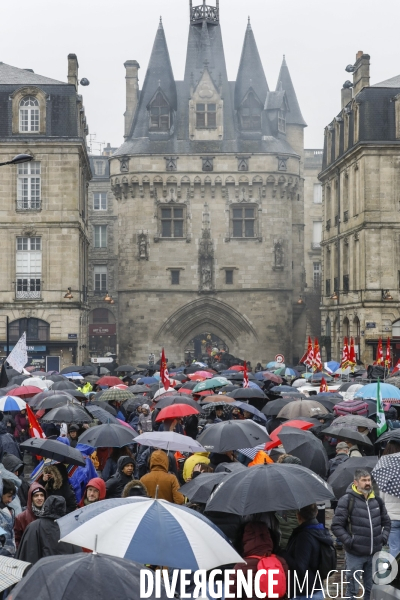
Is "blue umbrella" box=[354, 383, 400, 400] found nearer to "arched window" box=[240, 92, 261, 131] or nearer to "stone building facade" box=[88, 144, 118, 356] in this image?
"arched window" box=[240, 92, 261, 131]

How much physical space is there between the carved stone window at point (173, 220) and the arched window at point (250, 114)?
204 inches

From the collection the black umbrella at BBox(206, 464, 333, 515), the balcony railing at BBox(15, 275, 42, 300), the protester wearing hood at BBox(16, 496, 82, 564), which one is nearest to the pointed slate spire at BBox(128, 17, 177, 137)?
the balcony railing at BBox(15, 275, 42, 300)

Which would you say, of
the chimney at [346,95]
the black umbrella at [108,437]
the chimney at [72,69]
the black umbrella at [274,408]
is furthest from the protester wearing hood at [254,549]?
the chimney at [346,95]

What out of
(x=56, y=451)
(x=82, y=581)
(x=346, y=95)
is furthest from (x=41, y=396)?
(x=346, y=95)

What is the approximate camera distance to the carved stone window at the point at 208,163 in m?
A: 50.0

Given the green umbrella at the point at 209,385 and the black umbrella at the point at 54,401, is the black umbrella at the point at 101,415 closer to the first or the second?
the black umbrella at the point at 54,401

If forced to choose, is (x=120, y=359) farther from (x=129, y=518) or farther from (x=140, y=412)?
(x=129, y=518)

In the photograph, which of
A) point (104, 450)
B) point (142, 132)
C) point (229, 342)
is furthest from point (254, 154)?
point (104, 450)

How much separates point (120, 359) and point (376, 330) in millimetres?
15481

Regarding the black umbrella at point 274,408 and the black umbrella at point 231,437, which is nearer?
the black umbrella at point 231,437

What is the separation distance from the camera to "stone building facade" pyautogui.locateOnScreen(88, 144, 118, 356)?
212 ft

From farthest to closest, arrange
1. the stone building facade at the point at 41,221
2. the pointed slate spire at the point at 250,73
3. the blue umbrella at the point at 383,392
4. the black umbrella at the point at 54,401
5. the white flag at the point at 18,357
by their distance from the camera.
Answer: the pointed slate spire at the point at 250,73
the stone building facade at the point at 41,221
the white flag at the point at 18,357
the blue umbrella at the point at 383,392
the black umbrella at the point at 54,401

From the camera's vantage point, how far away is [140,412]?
17.5m

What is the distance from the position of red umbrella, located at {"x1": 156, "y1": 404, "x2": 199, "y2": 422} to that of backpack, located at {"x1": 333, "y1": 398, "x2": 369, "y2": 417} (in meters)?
2.39
